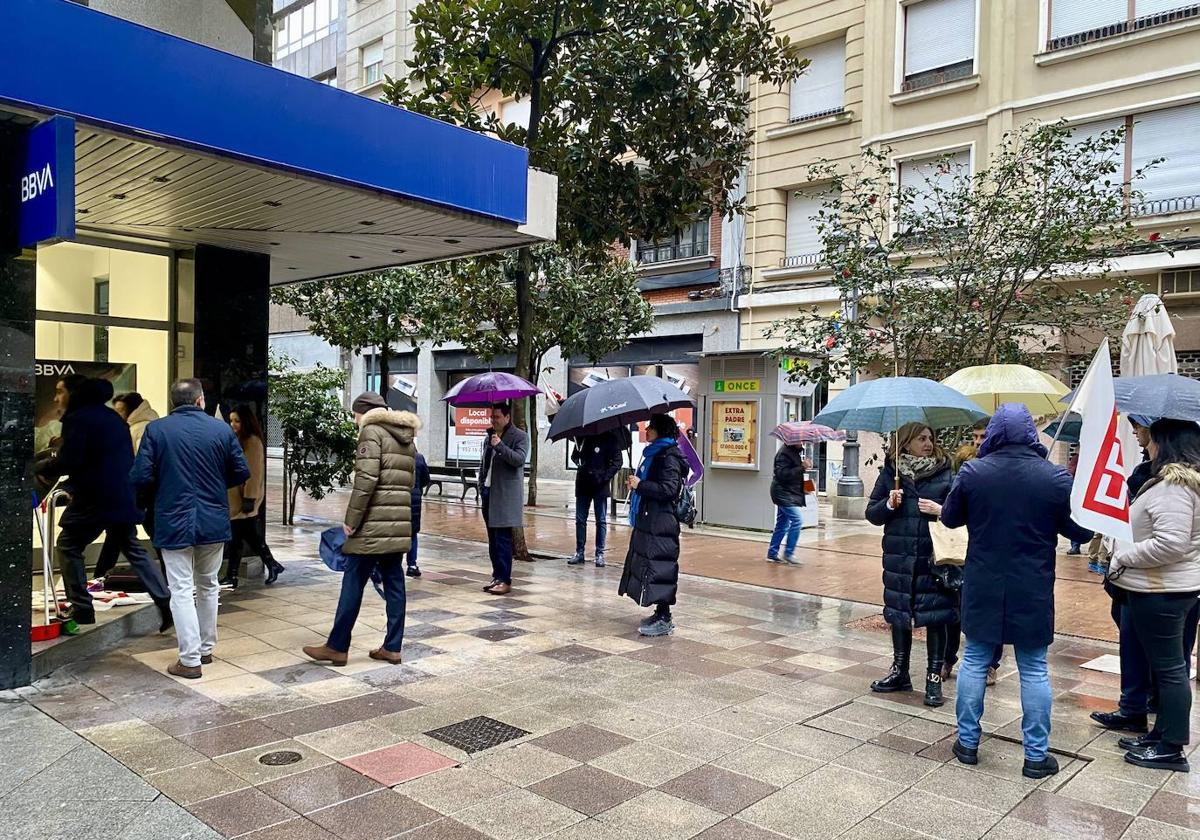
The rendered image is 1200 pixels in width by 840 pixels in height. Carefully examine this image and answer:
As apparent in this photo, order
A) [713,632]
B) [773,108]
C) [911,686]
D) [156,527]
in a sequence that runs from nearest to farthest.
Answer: [156,527] → [911,686] → [713,632] → [773,108]

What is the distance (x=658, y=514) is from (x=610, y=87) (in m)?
5.70

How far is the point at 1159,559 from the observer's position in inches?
178

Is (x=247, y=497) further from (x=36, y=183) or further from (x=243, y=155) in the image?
(x=36, y=183)

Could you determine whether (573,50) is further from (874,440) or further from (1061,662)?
(874,440)

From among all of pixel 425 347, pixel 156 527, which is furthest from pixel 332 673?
pixel 425 347

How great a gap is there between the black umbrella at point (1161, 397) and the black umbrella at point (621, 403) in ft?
10.7

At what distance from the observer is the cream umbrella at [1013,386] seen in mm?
7180

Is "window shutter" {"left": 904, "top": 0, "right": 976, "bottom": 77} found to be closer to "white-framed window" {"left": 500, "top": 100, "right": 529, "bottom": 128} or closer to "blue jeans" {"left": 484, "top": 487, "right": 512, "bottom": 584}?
"white-framed window" {"left": 500, "top": 100, "right": 529, "bottom": 128}

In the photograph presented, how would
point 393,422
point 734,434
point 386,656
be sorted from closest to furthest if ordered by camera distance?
point 393,422, point 386,656, point 734,434

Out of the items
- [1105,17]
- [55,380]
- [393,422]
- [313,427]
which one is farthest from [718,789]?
[1105,17]

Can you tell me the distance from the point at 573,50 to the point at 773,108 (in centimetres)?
1167

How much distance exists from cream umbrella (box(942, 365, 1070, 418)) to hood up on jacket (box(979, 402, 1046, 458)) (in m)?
2.57

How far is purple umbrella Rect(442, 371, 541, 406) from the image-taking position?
400 inches

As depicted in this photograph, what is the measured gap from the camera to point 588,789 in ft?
14.0
